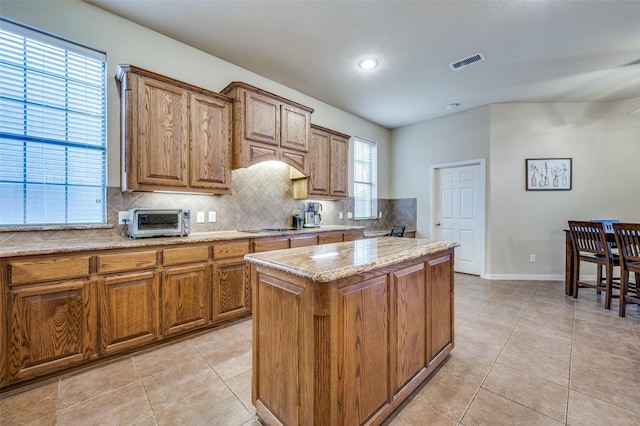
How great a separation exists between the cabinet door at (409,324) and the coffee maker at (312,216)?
249 cm

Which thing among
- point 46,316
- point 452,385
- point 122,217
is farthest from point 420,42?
point 46,316

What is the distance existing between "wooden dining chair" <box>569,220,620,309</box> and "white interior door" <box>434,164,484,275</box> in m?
1.27

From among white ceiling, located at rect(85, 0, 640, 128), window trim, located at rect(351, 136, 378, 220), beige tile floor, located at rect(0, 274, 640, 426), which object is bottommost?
beige tile floor, located at rect(0, 274, 640, 426)

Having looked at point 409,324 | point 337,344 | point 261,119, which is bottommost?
point 409,324

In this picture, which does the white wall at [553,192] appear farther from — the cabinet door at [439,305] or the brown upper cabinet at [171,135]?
the brown upper cabinet at [171,135]

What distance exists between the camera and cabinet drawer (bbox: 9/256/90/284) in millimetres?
Result: 1768

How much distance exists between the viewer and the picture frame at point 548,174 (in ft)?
14.8

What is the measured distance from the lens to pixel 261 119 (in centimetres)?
321

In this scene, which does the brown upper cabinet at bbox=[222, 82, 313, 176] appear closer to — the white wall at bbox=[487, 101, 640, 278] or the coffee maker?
the coffee maker

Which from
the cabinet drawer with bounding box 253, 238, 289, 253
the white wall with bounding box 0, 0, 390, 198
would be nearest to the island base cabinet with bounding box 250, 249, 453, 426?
the cabinet drawer with bounding box 253, 238, 289, 253

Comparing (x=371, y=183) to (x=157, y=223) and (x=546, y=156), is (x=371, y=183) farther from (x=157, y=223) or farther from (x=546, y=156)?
(x=157, y=223)

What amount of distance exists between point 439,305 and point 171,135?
282cm

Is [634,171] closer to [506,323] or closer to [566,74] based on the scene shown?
[566,74]

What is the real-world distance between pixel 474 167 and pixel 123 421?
5606 millimetres
